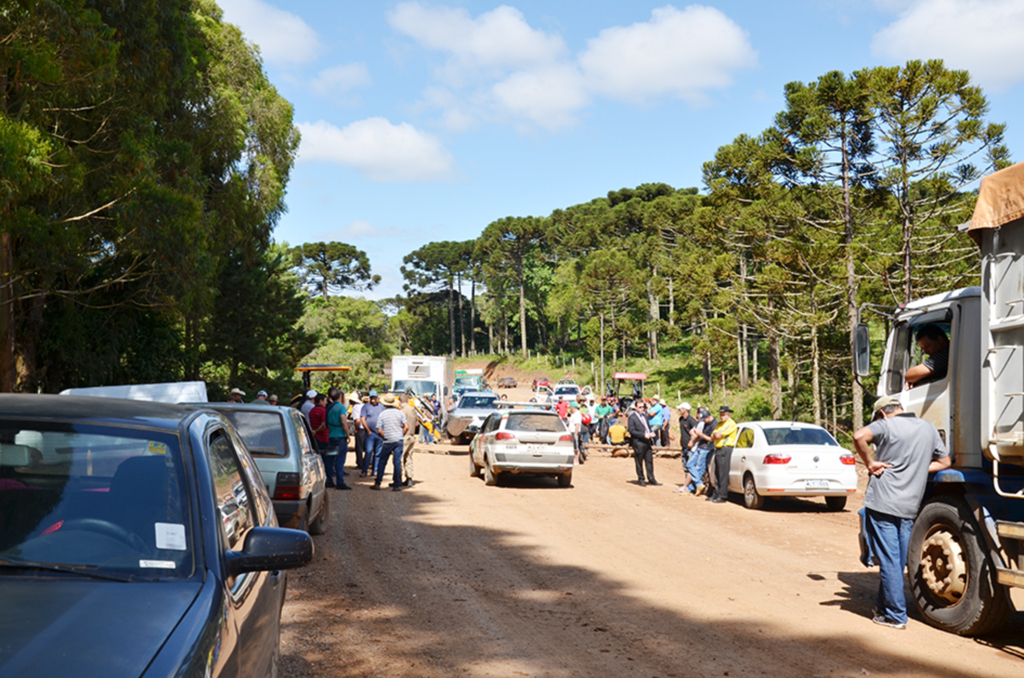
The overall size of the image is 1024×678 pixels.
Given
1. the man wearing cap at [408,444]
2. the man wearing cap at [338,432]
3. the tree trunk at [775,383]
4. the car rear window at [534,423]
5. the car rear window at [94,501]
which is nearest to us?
the car rear window at [94,501]

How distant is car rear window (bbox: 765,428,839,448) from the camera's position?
597 inches

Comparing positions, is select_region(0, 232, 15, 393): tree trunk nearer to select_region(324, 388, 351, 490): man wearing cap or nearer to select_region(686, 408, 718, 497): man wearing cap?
select_region(324, 388, 351, 490): man wearing cap

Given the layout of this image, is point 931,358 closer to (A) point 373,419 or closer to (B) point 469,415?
(A) point 373,419

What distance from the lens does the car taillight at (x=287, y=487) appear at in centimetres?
944

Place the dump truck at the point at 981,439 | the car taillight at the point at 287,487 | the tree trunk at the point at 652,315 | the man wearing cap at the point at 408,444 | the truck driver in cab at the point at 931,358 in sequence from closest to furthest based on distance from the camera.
Result: the dump truck at the point at 981,439 → the truck driver in cab at the point at 931,358 → the car taillight at the point at 287,487 → the man wearing cap at the point at 408,444 → the tree trunk at the point at 652,315

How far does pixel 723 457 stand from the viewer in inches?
642

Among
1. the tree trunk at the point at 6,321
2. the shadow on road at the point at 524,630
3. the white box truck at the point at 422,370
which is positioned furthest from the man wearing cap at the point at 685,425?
the white box truck at the point at 422,370

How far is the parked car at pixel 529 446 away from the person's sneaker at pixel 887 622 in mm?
10818

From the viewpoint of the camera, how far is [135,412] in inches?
137

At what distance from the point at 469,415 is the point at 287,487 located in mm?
19218

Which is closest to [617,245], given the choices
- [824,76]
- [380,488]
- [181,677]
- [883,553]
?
[824,76]

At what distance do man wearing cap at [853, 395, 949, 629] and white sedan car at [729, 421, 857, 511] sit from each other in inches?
296

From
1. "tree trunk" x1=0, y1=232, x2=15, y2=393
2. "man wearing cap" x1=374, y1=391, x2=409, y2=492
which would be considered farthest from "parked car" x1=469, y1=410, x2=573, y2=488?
"tree trunk" x1=0, y1=232, x2=15, y2=393

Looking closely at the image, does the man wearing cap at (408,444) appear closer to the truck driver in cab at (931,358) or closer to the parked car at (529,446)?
the parked car at (529,446)
